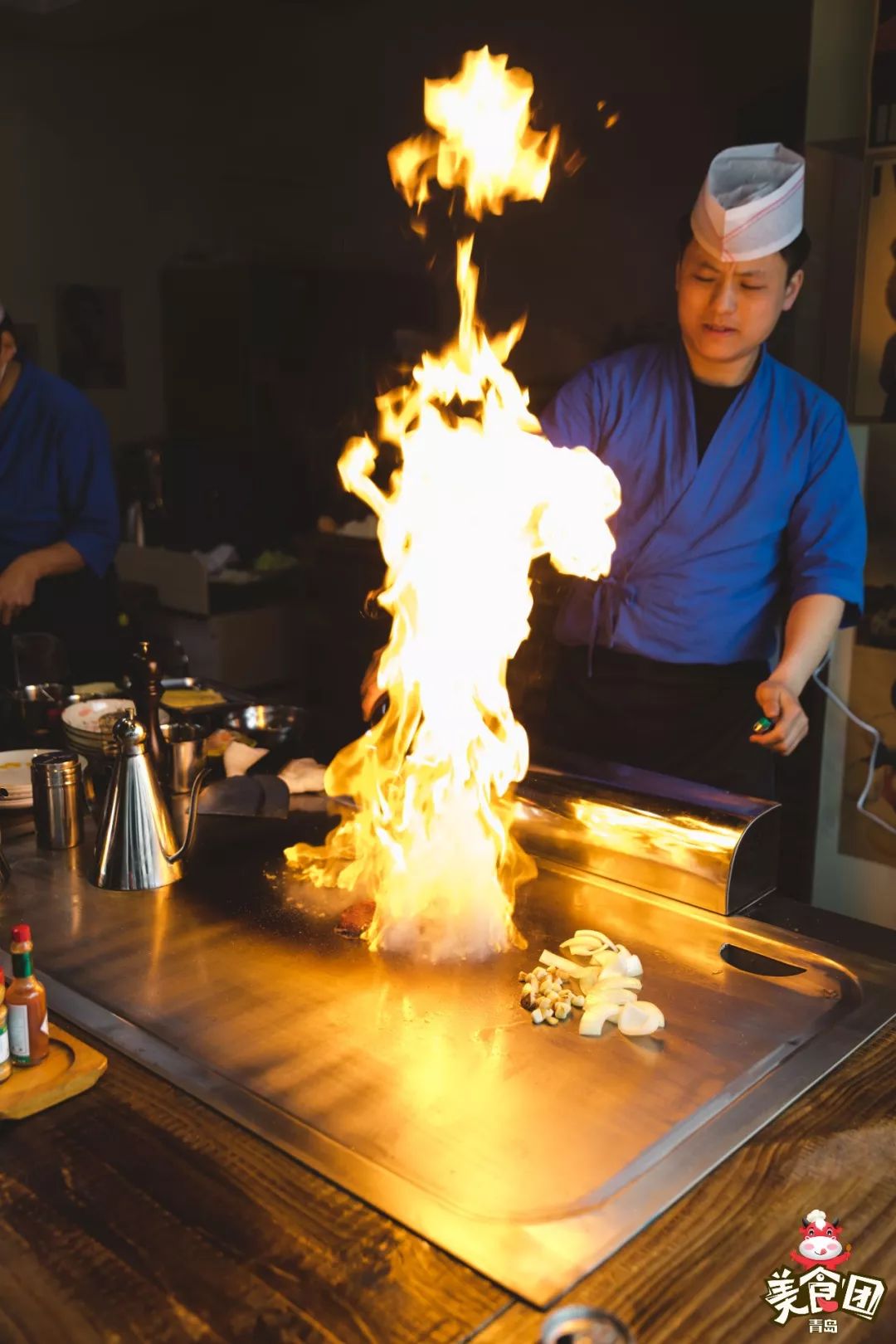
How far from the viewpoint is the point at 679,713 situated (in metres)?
2.80

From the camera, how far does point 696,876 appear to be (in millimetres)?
1890

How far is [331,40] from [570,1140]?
5.87 m

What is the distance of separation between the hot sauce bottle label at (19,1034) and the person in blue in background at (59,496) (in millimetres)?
2400

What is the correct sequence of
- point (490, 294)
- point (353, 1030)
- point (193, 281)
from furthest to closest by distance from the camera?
1. point (193, 281)
2. point (490, 294)
3. point (353, 1030)

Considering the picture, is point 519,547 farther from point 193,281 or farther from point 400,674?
point 193,281

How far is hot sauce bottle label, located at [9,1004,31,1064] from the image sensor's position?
138cm

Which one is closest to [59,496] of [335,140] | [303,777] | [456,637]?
[303,777]

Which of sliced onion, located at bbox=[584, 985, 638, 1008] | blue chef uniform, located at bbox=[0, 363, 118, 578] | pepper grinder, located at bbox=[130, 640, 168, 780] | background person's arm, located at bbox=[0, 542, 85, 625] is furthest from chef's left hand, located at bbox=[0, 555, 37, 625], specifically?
sliced onion, located at bbox=[584, 985, 638, 1008]

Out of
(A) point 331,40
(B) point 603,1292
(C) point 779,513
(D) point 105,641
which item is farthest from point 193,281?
(B) point 603,1292

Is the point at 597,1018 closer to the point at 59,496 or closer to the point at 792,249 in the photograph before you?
the point at 792,249

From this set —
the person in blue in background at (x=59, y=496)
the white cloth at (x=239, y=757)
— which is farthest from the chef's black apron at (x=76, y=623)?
the white cloth at (x=239, y=757)

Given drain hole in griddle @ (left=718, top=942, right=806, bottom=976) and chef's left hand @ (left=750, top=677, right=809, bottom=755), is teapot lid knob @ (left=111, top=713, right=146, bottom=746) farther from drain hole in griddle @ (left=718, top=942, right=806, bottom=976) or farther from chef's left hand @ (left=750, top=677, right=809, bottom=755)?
chef's left hand @ (left=750, top=677, right=809, bottom=755)

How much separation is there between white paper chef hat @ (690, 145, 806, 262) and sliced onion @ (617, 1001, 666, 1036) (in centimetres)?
172

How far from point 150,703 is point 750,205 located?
165 cm
